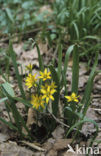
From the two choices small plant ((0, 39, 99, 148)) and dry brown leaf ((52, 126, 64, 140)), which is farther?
dry brown leaf ((52, 126, 64, 140))

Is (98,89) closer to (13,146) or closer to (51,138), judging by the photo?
(51,138)

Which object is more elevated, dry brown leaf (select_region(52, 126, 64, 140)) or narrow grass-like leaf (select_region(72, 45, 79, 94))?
narrow grass-like leaf (select_region(72, 45, 79, 94))

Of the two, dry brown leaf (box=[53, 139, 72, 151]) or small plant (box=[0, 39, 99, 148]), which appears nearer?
small plant (box=[0, 39, 99, 148])

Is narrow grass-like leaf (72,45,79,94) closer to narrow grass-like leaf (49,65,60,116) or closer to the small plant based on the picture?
the small plant

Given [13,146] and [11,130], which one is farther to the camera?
[11,130]

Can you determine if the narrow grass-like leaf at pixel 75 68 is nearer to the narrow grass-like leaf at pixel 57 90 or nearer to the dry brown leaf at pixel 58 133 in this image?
the narrow grass-like leaf at pixel 57 90

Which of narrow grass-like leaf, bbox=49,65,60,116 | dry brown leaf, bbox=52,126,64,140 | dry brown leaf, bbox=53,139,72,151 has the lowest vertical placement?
dry brown leaf, bbox=53,139,72,151

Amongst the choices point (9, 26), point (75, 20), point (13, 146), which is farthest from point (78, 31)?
point (13, 146)

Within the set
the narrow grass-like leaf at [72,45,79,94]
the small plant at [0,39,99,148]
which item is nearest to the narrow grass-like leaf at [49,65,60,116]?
the small plant at [0,39,99,148]

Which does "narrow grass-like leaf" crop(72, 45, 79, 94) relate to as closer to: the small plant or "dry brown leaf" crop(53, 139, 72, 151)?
the small plant

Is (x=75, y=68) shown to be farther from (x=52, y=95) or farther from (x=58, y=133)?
(x=58, y=133)

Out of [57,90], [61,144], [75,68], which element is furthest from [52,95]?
[61,144]
